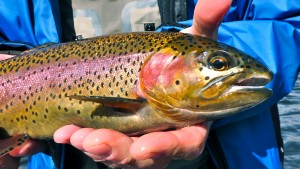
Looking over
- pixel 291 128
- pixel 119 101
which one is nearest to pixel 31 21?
pixel 119 101

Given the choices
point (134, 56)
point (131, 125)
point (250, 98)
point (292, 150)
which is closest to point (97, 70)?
point (134, 56)

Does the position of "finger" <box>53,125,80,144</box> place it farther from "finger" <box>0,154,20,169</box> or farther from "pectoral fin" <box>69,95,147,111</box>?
"finger" <box>0,154,20,169</box>

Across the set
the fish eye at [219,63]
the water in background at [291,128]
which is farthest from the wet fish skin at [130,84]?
the water in background at [291,128]

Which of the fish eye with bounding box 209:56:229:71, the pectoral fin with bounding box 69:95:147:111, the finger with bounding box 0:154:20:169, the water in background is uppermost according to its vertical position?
the fish eye with bounding box 209:56:229:71

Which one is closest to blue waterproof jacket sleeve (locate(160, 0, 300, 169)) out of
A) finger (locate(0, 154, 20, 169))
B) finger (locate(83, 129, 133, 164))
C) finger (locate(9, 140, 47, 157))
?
finger (locate(83, 129, 133, 164))

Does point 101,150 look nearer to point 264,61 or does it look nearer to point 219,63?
point 219,63

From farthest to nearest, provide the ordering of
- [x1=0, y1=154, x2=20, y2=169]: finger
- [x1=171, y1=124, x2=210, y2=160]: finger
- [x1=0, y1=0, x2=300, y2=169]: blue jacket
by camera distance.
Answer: [x1=0, y1=154, x2=20, y2=169]: finger
[x1=0, y1=0, x2=300, y2=169]: blue jacket
[x1=171, y1=124, x2=210, y2=160]: finger
